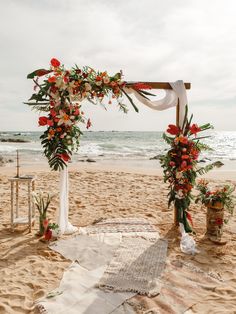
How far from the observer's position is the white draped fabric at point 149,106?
4.98 metres

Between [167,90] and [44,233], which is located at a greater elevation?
[167,90]

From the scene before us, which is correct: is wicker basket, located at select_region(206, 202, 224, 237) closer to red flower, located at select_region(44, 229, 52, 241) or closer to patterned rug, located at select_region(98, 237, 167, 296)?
patterned rug, located at select_region(98, 237, 167, 296)

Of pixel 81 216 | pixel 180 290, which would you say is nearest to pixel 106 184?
pixel 81 216

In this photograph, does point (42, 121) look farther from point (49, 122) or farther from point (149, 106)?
point (149, 106)

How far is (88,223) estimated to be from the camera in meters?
5.63

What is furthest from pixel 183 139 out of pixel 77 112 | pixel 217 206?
pixel 77 112

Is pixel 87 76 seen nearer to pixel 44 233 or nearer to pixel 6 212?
pixel 44 233

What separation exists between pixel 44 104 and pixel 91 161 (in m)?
11.9

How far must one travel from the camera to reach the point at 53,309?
9.41 feet

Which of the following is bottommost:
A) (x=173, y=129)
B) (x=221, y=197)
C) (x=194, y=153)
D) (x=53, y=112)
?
(x=221, y=197)

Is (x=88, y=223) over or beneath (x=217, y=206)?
beneath

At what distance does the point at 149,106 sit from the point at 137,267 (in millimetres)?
2918

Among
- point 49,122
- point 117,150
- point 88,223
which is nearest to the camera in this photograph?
point 49,122

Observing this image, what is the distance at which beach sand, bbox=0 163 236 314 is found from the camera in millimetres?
3111
